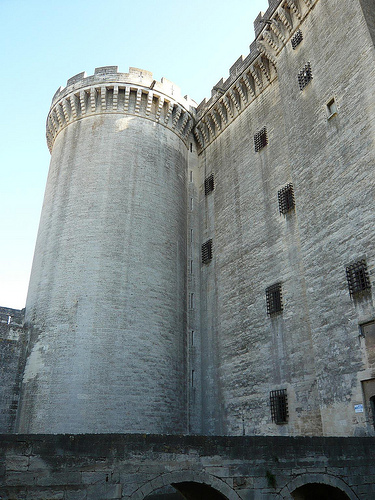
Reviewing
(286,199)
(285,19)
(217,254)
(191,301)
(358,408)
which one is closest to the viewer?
(358,408)

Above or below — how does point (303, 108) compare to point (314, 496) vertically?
above

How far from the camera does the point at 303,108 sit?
600 inches

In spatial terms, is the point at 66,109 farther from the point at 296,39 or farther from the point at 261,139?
the point at 296,39

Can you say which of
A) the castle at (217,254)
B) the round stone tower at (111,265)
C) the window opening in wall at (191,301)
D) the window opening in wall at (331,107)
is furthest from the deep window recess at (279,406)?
the window opening in wall at (331,107)

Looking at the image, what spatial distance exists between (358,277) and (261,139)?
30.2ft

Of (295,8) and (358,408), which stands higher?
(295,8)

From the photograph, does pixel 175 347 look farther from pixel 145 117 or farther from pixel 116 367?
pixel 145 117

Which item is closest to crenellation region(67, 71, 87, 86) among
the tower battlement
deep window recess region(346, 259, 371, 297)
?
the tower battlement

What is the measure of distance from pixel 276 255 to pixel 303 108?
218 inches

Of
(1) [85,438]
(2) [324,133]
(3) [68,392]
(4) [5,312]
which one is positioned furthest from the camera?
(4) [5,312]

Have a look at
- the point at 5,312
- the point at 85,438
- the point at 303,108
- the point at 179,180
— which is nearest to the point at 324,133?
the point at 303,108

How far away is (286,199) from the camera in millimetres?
15914

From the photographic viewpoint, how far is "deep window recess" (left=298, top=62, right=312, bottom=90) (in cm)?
1539

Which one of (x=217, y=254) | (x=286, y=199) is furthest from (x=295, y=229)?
(x=217, y=254)
